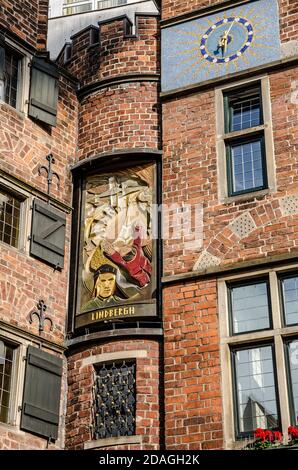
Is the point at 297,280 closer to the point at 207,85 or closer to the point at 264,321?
the point at 264,321

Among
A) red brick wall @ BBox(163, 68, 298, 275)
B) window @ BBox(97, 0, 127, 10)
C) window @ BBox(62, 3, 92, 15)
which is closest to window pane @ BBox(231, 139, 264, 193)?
red brick wall @ BBox(163, 68, 298, 275)

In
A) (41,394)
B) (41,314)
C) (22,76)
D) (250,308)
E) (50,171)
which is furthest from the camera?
(22,76)

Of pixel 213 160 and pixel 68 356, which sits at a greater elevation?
pixel 213 160

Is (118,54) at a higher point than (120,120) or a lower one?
higher

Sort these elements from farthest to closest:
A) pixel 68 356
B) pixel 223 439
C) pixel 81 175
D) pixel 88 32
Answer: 1. pixel 88 32
2. pixel 81 175
3. pixel 68 356
4. pixel 223 439

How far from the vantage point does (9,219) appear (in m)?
14.5

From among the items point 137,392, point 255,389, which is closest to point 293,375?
point 255,389

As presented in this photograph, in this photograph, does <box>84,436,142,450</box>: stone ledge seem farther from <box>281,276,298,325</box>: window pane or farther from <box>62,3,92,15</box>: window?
<box>62,3,92,15</box>: window

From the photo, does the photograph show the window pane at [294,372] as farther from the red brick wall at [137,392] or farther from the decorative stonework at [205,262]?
the red brick wall at [137,392]

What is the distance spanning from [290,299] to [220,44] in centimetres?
445

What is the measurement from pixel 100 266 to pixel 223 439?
3.47 meters

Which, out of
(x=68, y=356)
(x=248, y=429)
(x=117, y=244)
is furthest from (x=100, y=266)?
(x=248, y=429)

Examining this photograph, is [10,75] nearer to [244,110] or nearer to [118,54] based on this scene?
[118,54]

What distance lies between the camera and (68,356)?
14.4 m
